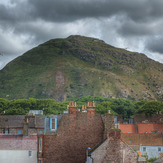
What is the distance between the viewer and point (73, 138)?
43.5 metres

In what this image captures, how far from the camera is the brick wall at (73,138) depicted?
141 feet

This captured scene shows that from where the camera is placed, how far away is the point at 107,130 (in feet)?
142

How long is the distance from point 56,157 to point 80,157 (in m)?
2.86

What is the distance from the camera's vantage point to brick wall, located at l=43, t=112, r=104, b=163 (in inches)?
1695

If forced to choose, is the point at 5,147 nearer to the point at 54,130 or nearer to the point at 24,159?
the point at 24,159

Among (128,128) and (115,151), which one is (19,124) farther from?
(115,151)

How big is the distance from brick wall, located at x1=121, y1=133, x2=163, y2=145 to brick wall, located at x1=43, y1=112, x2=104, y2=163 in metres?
40.9

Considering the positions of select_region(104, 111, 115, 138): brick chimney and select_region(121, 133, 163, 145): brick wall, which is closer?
select_region(104, 111, 115, 138): brick chimney

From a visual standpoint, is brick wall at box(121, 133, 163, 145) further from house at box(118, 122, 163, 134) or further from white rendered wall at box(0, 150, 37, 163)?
white rendered wall at box(0, 150, 37, 163)

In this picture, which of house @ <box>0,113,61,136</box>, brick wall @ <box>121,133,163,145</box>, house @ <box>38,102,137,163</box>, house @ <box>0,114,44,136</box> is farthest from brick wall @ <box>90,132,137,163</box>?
house @ <box>0,114,44,136</box>

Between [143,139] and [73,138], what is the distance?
44.7 m

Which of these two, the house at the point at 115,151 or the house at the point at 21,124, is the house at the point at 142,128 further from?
the house at the point at 115,151

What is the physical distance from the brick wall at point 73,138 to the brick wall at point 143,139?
4087cm

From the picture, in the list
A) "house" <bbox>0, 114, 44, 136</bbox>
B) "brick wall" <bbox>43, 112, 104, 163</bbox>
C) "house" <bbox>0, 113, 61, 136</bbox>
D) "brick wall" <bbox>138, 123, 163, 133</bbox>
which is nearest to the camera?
"brick wall" <bbox>43, 112, 104, 163</bbox>
